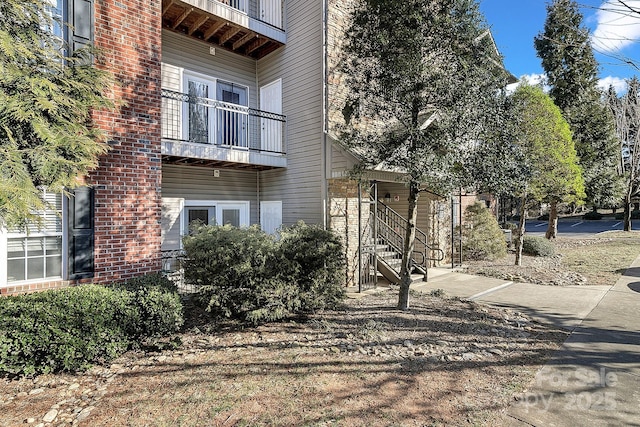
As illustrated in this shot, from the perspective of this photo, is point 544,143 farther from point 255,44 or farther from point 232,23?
point 232,23

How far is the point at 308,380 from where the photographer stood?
3.97 m

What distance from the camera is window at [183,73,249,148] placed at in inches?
364

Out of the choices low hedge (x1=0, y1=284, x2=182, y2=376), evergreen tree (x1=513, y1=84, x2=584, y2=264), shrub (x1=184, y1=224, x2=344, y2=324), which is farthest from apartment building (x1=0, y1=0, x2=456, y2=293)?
evergreen tree (x1=513, y1=84, x2=584, y2=264)

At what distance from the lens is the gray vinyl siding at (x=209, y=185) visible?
9.28 metres

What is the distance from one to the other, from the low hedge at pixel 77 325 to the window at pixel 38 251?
38.1 inches

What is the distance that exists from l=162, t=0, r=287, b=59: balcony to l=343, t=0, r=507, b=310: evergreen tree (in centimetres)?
398

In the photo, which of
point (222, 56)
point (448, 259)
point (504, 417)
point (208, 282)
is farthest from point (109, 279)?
point (448, 259)

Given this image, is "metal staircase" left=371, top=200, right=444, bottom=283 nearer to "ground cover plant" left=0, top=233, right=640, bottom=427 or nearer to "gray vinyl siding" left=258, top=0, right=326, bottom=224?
"gray vinyl siding" left=258, top=0, right=326, bottom=224

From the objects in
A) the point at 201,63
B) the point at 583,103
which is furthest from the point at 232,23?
the point at 583,103

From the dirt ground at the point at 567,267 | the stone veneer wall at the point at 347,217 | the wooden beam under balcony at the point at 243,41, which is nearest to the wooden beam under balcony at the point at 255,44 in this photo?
the wooden beam under balcony at the point at 243,41

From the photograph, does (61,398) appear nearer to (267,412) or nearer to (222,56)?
(267,412)

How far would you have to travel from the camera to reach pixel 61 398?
11.9 ft

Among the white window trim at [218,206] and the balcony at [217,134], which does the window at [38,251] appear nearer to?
the balcony at [217,134]

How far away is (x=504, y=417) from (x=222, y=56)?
35.6 ft
